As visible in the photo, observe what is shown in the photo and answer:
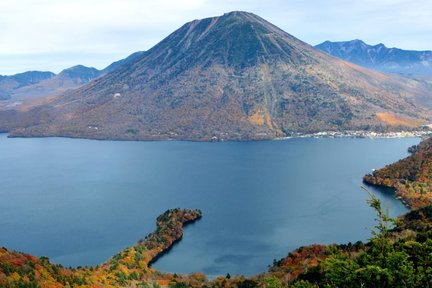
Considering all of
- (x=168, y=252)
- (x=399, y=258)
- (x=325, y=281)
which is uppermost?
(x=399, y=258)

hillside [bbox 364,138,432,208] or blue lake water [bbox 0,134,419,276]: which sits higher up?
hillside [bbox 364,138,432,208]

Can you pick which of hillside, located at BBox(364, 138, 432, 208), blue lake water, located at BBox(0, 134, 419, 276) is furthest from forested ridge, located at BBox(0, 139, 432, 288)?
blue lake water, located at BBox(0, 134, 419, 276)

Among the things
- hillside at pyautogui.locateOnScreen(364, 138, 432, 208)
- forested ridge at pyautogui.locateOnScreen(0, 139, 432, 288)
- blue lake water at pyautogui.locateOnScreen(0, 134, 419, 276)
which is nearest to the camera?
forested ridge at pyautogui.locateOnScreen(0, 139, 432, 288)

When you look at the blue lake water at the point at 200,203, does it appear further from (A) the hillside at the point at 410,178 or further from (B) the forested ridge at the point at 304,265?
(A) the hillside at the point at 410,178

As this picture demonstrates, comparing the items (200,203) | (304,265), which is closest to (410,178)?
(200,203)

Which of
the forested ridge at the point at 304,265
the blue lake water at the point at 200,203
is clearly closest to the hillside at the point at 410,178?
the forested ridge at the point at 304,265

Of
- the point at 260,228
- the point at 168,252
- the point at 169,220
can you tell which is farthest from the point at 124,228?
the point at 260,228

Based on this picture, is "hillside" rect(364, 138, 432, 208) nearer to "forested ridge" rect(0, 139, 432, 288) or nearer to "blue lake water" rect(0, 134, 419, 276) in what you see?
"forested ridge" rect(0, 139, 432, 288)

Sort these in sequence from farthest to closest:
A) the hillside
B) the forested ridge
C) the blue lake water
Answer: the hillside → the blue lake water → the forested ridge

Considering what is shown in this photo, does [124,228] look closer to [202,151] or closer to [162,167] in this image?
[162,167]
